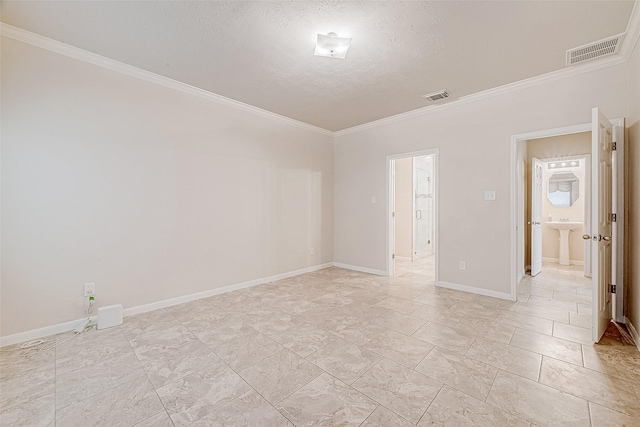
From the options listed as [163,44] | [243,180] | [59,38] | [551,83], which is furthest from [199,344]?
[551,83]

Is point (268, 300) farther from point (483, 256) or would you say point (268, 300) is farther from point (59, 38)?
point (59, 38)

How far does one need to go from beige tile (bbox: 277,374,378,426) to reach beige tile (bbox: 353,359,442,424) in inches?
3.5

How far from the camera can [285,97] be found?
3.66 meters

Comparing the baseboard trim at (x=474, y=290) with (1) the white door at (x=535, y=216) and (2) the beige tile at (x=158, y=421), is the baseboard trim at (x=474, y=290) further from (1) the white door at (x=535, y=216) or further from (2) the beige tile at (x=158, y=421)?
(2) the beige tile at (x=158, y=421)

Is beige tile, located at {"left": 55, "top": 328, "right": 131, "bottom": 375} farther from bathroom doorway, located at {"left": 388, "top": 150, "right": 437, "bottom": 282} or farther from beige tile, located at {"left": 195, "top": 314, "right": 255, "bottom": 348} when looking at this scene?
bathroom doorway, located at {"left": 388, "top": 150, "right": 437, "bottom": 282}

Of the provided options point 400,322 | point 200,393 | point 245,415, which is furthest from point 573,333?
point 200,393

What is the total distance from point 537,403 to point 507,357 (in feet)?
1.71

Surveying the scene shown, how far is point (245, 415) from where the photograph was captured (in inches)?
60.6

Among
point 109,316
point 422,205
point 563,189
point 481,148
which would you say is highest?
point 481,148

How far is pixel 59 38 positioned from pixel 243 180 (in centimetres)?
224

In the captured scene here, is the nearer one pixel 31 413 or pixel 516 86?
pixel 31 413

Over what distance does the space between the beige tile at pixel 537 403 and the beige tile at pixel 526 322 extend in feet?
3.32

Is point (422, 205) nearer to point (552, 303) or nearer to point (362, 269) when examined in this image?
point (362, 269)

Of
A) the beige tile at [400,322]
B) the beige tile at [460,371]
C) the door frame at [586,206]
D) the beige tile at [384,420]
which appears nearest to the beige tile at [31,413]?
the beige tile at [384,420]
